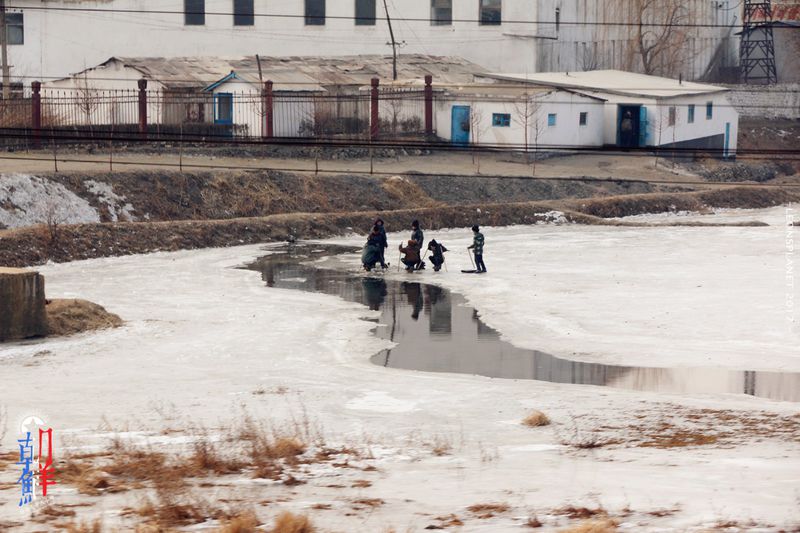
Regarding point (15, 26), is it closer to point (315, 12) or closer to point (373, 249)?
point (315, 12)

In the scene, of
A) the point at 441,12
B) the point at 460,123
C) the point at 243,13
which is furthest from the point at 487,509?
the point at 243,13

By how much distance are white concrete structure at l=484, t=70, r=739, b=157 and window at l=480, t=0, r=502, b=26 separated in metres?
4.66

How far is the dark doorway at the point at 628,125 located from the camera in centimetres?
5904

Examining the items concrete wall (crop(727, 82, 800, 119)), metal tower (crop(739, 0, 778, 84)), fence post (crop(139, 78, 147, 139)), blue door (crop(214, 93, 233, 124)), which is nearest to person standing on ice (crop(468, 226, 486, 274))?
fence post (crop(139, 78, 147, 139))

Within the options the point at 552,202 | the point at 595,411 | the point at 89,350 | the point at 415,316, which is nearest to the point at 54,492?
the point at 595,411

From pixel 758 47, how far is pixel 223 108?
39585mm

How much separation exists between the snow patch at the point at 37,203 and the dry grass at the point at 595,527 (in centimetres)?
2717

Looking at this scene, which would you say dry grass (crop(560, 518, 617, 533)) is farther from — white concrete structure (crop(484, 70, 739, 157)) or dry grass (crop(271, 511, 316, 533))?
white concrete structure (crop(484, 70, 739, 157))

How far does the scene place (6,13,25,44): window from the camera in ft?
230

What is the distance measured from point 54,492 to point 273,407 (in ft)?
18.4

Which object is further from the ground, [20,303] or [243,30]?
[243,30]

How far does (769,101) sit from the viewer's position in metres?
74.2

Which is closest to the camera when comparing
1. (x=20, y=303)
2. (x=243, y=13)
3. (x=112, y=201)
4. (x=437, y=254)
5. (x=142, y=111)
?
(x=20, y=303)

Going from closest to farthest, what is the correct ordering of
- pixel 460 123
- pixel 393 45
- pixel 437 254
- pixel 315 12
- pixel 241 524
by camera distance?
pixel 241 524 → pixel 437 254 → pixel 460 123 → pixel 393 45 → pixel 315 12
